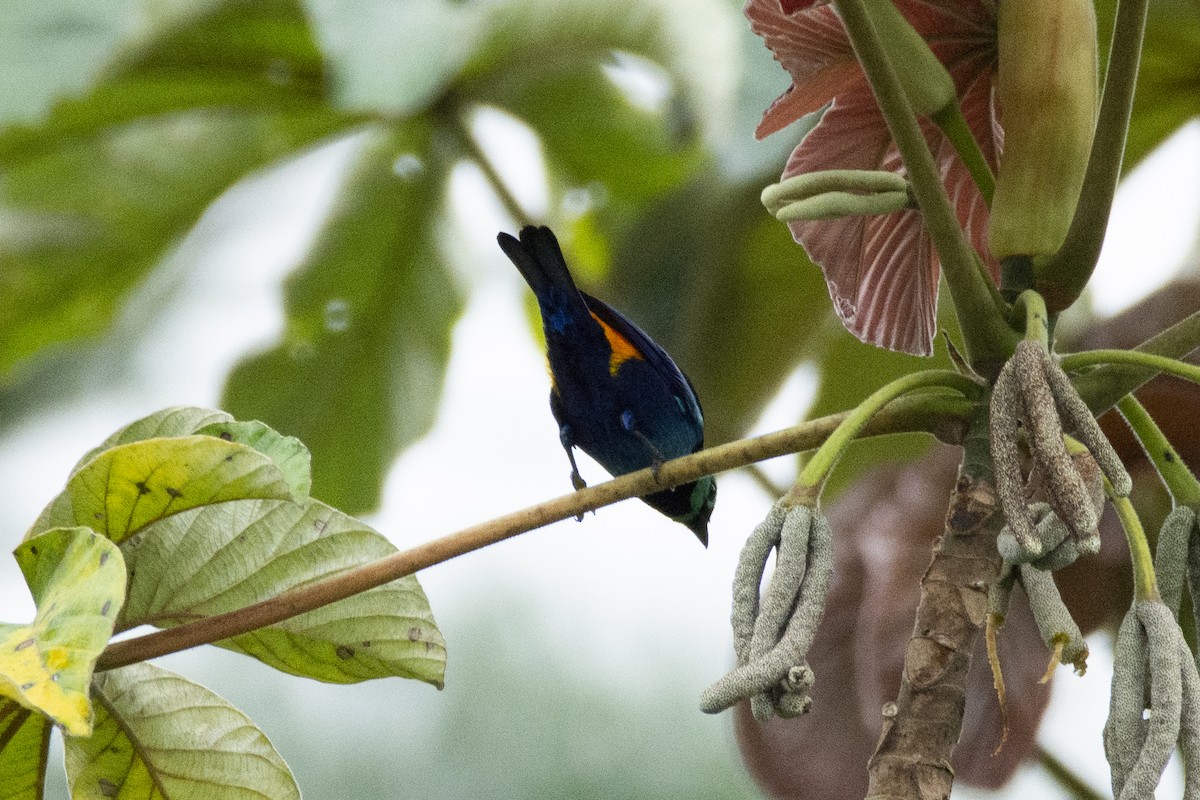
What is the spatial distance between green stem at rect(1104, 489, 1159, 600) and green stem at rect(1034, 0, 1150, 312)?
0.54ft

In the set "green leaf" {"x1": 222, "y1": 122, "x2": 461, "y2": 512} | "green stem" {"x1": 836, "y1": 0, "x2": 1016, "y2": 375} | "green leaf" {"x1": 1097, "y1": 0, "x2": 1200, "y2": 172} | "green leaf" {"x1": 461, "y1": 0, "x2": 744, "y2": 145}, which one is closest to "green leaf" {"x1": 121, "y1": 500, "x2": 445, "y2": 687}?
"green stem" {"x1": 836, "y1": 0, "x2": 1016, "y2": 375}

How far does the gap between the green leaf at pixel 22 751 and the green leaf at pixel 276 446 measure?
252 millimetres

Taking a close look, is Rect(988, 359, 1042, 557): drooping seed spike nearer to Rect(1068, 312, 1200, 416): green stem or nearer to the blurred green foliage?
Rect(1068, 312, 1200, 416): green stem

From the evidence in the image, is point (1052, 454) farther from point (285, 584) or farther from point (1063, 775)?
point (1063, 775)

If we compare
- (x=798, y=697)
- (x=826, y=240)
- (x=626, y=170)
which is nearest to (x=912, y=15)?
(x=826, y=240)

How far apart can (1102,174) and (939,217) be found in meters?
0.14

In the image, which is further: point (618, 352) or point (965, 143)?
point (618, 352)

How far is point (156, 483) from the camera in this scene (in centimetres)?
100

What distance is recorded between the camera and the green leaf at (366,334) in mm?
2311

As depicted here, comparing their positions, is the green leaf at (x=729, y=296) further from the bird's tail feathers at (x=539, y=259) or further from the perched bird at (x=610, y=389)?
the bird's tail feathers at (x=539, y=259)

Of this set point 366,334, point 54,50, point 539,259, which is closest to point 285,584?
point 539,259

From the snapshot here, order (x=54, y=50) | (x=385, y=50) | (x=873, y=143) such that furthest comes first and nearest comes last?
(x=54, y=50) → (x=385, y=50) → (x=873, y=143)

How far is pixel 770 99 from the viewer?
1714 mm

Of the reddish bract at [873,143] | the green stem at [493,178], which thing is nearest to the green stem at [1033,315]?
the reddish bract at [873,143]
